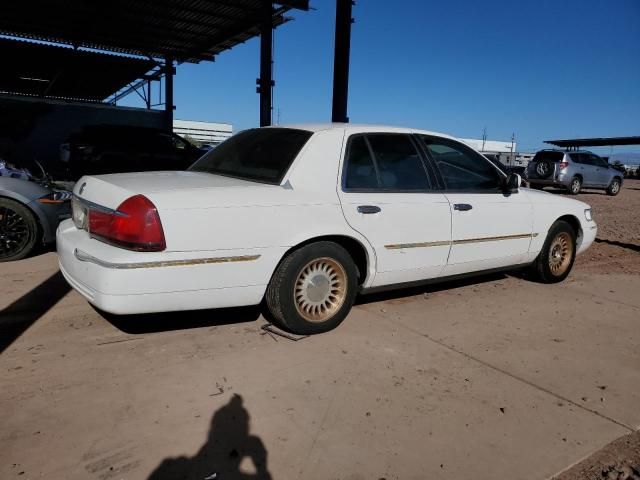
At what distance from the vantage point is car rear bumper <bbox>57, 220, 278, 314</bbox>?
2.84m

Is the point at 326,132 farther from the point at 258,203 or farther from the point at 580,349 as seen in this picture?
the point at 580,349

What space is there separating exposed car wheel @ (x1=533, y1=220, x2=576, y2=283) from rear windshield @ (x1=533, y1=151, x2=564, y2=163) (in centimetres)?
1322

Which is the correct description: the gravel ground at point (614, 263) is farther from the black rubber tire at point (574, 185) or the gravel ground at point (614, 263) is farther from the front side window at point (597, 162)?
the front side window at point (597, 162)

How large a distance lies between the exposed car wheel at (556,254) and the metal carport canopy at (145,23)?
10.6 m

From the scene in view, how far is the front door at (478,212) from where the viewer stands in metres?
4.16

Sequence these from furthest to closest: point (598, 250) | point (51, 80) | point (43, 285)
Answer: point (51, 80)
point (598, 250)
point (43, 285)

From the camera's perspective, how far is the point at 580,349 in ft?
12.0

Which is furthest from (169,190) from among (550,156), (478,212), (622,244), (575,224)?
(550,156)

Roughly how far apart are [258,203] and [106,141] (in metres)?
9.88

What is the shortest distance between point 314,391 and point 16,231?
4151 millimetres

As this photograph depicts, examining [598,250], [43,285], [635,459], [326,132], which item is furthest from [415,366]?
[598,250]

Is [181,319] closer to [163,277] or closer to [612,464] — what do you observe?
[163,277]

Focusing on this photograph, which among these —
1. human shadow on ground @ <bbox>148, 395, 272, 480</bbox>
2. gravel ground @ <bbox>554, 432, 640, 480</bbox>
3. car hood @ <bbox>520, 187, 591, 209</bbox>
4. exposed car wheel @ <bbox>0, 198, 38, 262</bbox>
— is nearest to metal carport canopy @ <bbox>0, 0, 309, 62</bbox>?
exposed car wheel @ <bbox>0, 198, 38, 262</bbox>

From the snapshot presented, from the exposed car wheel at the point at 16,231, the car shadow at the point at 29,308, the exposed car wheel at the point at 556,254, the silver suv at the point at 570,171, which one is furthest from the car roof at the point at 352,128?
the silver suv at the point at 570,171
